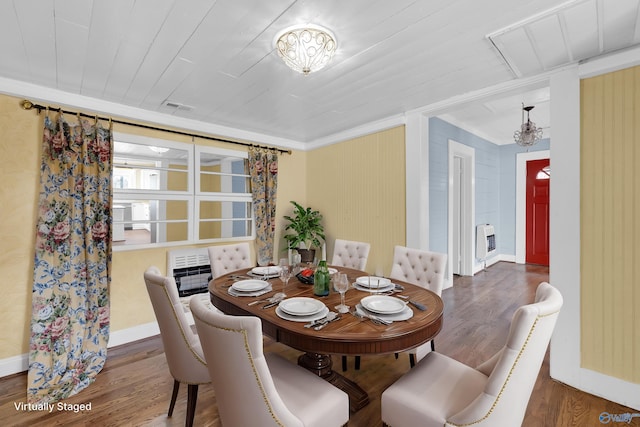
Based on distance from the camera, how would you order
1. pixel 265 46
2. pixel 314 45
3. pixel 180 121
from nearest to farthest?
pixel 314 45 → pixel 265 46 → pixel 180 121

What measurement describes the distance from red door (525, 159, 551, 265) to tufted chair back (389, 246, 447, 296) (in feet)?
15.6

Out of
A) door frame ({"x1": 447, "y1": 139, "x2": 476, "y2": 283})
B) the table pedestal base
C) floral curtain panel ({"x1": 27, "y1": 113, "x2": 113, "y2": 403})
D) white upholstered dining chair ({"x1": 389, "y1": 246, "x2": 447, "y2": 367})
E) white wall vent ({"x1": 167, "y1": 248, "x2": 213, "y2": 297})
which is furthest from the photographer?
door frame ({"x1": 447, "y1": 139, "x2": 476, "y2": 283})

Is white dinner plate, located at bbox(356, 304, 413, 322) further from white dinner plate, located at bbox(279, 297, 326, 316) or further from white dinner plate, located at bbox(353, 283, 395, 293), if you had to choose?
white dinner plate, located at bbox(353, 283, 395, 293)

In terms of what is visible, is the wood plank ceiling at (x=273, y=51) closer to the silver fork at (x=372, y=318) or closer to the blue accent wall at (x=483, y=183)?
the blue accent wall at (x=483, y=183)

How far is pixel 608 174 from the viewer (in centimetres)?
194

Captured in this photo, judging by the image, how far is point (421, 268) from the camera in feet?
7.54

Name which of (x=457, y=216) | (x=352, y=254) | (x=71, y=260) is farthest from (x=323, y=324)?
(x=457, y=216)

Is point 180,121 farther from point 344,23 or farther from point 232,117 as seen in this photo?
point 344,23

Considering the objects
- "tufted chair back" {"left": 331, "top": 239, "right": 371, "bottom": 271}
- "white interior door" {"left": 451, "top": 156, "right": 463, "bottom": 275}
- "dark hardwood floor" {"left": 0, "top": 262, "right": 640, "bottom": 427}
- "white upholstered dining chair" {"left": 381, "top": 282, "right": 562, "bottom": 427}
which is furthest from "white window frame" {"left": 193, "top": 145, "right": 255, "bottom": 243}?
"white interior door" {"left": 451, "top": 156, "right": 463, "bottom": 275}

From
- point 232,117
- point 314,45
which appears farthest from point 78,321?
point 314,45

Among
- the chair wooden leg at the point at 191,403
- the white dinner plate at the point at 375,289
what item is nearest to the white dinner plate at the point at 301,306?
the white dinner plate at the point at 375,289

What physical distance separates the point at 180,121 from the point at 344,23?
2.41m

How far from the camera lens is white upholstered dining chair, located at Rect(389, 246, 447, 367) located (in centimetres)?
211

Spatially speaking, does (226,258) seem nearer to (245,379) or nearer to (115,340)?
(115,340)
